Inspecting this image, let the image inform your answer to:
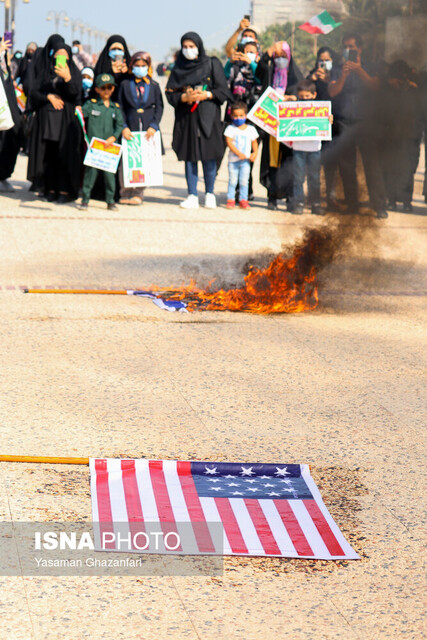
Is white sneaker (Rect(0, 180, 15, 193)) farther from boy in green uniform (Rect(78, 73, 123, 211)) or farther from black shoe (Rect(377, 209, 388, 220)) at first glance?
black shoe (Rect(377, 209, 388, 220))

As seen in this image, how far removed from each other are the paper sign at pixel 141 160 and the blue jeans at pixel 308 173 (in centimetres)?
177

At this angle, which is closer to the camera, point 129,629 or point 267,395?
point 129,629

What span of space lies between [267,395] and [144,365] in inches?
34.4

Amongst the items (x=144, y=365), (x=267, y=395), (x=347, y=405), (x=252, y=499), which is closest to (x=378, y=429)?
(x=347, y=405)

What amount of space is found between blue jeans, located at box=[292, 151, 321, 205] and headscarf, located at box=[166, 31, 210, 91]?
1557 mm

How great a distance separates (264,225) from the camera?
37.5ft

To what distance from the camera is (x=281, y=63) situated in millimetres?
12141

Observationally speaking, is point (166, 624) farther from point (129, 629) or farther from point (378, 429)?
point (378, 429)

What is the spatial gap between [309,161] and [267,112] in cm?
82

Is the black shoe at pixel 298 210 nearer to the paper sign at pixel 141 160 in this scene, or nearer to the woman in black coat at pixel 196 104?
the woman in black coat at pixel 196 104

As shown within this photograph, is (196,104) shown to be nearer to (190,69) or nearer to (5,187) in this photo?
(190,69)

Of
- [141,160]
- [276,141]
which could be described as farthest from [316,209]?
[141,160]

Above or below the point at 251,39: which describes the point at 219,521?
below

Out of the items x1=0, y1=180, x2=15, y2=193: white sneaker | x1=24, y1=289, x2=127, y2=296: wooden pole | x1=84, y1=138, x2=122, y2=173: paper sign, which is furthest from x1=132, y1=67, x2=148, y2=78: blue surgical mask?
x1=24, y1=289, x2=127, y2=296: wooden pole
